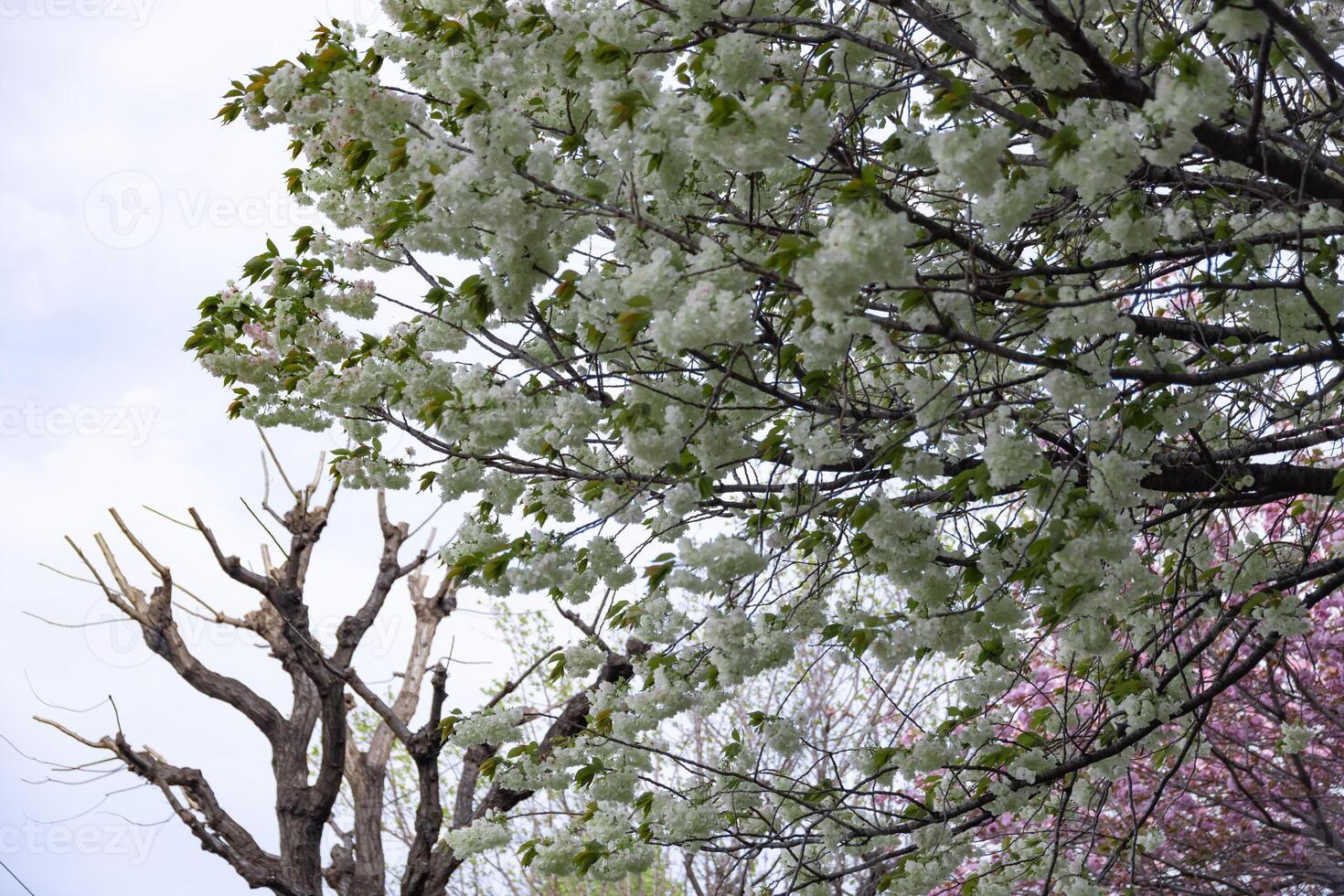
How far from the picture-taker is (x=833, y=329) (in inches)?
79.9

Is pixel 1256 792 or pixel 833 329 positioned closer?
pixel 833 329

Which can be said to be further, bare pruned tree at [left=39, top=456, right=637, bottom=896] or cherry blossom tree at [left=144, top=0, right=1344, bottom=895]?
bare pruned tree at [left=39, top=456, right=637, bottom=896]

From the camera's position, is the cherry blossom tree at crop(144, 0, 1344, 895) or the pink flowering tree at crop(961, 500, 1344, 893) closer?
the cherry blossom tree at crop(144, 0, 1344, 895)

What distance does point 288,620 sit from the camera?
5.18 metres

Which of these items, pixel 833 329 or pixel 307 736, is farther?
pixel 307 736

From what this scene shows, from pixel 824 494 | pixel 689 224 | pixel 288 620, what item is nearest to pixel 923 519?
pixel 824 494

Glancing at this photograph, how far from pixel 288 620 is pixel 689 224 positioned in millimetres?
3390

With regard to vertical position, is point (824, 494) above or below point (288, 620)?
below

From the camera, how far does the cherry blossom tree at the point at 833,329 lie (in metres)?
2.14

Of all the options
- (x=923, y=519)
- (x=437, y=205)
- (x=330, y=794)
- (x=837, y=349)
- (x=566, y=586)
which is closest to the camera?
(x=837, y=349)

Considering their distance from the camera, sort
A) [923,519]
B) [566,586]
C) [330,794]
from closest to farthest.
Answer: [923,519]
[566,586]
[330,794]

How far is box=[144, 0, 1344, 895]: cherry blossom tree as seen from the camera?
2.14 m

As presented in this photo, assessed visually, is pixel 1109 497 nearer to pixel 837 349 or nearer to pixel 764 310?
pixel 837 349

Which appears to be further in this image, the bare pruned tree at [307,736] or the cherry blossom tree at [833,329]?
the bare pruned tree at [307,736]
